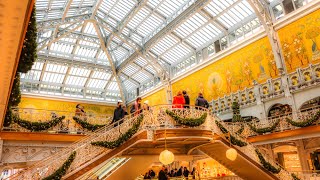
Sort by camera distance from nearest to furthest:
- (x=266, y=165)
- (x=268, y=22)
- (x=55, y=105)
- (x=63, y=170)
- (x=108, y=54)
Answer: (x=63, y=170), (x=266, y=165), (x=268, y=22), (x=55, y=105), (x=108, y=54)

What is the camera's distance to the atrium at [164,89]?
9477 millimetres

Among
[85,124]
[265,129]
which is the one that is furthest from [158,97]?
[265,129]

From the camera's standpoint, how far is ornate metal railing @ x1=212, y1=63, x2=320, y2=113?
13694 millimetres

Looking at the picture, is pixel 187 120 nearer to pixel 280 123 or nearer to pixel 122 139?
pixel 122 139

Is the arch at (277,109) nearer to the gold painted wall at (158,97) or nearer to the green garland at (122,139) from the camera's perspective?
the green garland at (122,139)

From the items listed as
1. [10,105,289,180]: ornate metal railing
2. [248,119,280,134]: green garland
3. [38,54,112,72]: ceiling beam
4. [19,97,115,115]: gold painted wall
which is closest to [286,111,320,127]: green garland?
[248,119,280,134]: green garland

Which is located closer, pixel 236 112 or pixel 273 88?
pixel 273 88

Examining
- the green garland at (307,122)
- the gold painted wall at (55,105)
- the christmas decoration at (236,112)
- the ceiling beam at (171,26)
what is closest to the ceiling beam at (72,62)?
the ceiling beam at (171,26)

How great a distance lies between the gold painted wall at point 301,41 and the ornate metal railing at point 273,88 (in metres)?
0.79

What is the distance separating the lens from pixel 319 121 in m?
12.2

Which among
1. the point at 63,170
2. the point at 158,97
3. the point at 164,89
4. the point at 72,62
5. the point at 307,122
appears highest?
the point at 72,62

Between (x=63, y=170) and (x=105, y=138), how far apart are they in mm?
2028

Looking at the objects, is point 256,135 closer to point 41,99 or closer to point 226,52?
point 226,52

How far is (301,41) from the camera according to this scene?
15.1m
